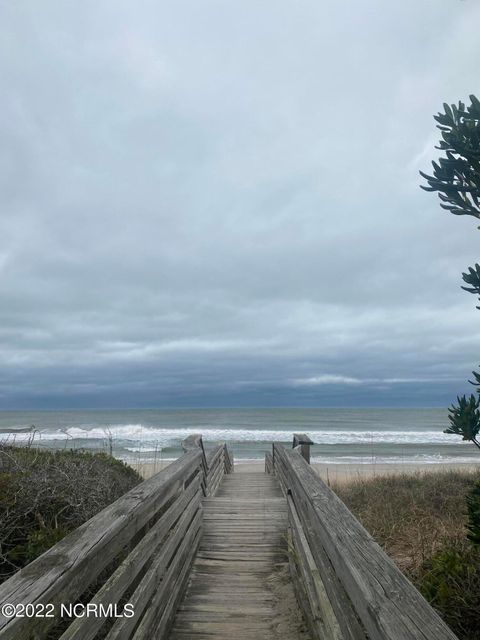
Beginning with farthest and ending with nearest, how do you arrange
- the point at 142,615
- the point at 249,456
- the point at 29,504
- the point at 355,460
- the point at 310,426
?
the point at 310,426, the point at 249,456, the point at 355,460, the point at 29,504, the point at 142,615

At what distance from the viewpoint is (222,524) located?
5.34 m

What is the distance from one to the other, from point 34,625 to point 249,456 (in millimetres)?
27967

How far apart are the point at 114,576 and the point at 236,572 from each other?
7.73ft

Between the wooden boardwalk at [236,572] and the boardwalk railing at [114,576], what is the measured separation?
173mm

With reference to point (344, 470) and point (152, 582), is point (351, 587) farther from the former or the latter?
point (344, 470)

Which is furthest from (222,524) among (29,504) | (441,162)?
(441,162)

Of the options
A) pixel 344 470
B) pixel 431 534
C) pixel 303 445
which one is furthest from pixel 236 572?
pixel 344 470

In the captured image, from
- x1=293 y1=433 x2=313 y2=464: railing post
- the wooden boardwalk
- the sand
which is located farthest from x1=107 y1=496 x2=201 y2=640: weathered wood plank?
the sand

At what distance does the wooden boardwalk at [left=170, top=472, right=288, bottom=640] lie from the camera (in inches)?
123

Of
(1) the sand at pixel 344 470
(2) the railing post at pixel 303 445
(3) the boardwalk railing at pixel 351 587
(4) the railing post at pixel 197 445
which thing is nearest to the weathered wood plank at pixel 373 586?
(3) the boardwalk railing at pixel 351 587

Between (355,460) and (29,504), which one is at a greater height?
(29,504)

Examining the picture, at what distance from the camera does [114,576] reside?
211 cm

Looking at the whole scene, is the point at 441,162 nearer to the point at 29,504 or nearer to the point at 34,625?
the point at 34,625

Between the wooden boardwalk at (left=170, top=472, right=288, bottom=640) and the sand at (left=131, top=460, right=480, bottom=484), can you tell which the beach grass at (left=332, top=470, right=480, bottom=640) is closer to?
the wooden boardwalk at (left=170, top=472, right=288, bottom=640)
